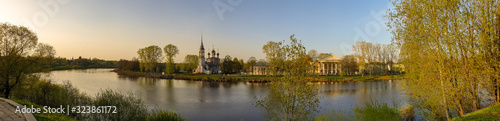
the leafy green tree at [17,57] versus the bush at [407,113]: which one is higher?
the leafy green tree at [17,57]

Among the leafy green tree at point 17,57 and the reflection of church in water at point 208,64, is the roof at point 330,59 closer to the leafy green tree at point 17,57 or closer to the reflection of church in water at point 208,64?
the reflection of church in water at point 208,64

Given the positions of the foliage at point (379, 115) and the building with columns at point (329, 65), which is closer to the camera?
the foliage at point (379, 115)

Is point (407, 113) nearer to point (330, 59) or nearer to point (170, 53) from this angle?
point (170, 53)

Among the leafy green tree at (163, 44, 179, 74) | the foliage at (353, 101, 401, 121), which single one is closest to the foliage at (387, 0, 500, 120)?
the foliage at (353, 101, 401, 121)

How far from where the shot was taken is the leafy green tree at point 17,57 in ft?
59.4

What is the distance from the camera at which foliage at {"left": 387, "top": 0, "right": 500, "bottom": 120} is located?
8766 mm

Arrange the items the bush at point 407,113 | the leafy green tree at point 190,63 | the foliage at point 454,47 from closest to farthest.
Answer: the foliage at point 454,47, the bush at point 407,113, the leafy green tree at point 190,63

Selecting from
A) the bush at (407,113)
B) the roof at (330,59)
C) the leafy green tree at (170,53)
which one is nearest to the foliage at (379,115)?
the bush at (407,113)

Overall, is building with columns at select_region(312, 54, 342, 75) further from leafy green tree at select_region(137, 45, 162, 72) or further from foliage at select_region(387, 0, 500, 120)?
foliage at select_region(387, 0, 500, 120)

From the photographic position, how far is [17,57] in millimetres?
18828

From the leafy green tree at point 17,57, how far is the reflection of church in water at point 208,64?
5515 centimetres

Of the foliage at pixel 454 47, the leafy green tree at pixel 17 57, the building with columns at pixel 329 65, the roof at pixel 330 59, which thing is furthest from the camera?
the roof at pixel 330 59

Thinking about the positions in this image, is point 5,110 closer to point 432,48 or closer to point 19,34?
point 19,34

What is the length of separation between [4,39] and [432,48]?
28.0 metres
